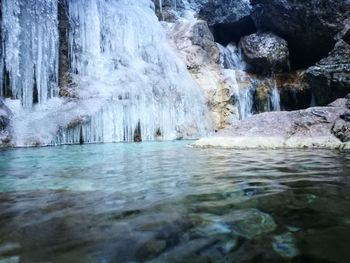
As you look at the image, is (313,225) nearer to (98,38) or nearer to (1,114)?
(1,114)

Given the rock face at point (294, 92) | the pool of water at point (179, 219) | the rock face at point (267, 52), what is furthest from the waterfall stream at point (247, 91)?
the pool of water at point (179, 219)

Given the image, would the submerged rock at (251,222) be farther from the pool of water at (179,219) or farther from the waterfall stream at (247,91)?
the waterfall stream at (247,91)

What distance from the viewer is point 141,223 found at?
1.66 m

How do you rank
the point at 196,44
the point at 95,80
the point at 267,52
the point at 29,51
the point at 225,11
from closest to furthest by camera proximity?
the point at 29,51 → the point at 95,80 → the point at 267,52 → the point at 196,44 → the point at 225,11

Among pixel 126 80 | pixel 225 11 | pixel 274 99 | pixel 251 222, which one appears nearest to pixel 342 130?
pixel 251 222

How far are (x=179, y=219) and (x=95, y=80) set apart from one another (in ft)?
37.7

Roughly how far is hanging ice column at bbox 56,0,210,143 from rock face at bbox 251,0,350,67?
17.0ft

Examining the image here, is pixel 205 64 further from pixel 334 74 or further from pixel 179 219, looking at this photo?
pixel 179 219

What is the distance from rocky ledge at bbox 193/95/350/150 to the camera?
6051mm

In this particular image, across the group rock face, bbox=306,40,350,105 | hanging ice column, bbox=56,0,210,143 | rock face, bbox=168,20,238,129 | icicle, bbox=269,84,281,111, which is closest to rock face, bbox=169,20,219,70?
rock face, bbox=168,20,238,129

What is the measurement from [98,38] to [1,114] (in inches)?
212

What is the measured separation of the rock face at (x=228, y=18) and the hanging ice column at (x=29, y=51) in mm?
9729

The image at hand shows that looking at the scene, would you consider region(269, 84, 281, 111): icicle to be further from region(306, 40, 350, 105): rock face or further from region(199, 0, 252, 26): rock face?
region(199, 0, 252, 26): rock face

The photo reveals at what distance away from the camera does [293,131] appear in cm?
670
